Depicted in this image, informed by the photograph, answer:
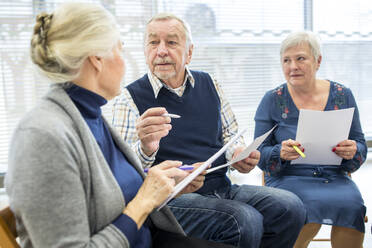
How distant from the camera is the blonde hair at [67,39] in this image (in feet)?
3.03

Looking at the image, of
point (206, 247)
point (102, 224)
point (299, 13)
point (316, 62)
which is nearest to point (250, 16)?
point (299, 13)

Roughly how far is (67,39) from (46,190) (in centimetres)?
38

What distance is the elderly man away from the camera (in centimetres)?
140

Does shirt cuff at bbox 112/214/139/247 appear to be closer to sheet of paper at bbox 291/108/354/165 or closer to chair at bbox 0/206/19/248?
chair at bbox 0/206/19/248

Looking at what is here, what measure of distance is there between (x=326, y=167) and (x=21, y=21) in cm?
198

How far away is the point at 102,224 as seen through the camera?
0.93 meters

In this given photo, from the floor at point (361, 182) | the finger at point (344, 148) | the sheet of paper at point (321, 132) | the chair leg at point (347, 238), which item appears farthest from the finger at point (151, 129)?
the floor at point (361, 182)

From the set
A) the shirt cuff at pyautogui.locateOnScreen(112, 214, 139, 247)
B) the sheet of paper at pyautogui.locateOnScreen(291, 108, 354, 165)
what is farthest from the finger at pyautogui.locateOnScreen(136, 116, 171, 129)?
the sheet of paper at pyautogui.locateOnScreen(291, 108, 354, 165)

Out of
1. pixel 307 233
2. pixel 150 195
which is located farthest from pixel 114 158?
pixel 307 233

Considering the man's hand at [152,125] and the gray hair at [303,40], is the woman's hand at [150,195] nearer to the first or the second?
the man's hand at [152,125]

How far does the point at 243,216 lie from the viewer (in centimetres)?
139

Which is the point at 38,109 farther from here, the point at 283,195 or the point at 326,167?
the point at 326,167

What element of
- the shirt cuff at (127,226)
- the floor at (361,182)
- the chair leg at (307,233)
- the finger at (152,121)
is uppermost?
the finger at (152,121)

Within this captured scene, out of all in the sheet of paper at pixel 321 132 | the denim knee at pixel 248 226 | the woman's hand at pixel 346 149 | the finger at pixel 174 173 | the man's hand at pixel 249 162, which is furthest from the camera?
the woman's hand at pixel 346 149
